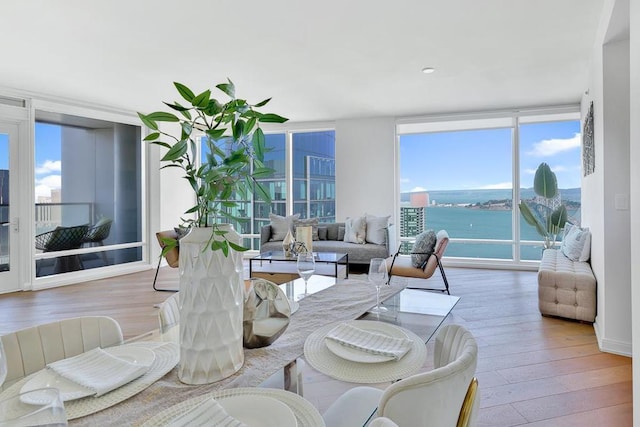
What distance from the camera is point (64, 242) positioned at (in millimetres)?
5605

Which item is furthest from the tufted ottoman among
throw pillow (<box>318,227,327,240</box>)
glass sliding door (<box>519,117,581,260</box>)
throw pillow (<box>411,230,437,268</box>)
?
throw pillow (<box>318,227,327,240</box>)

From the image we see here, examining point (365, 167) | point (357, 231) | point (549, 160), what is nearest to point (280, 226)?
point (357, 231)

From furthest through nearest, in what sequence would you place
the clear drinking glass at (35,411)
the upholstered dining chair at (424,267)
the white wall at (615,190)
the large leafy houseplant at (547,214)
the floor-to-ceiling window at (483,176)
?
the floor-to-ceiling window at (483,176)
the large leafy houseplant at (547,214)
the upholstered dining chair at (424,267)
the white wall at (615,190)
the clear drinking glass at (35,411)

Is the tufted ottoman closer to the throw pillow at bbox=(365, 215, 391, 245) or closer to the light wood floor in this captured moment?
the light wood floor

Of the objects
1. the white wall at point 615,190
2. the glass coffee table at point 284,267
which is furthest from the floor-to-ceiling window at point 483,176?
the white wall at point 615,190

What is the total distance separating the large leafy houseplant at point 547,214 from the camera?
539cm

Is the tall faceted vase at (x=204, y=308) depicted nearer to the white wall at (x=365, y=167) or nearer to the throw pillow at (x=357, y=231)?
the throw pillow at (x=357, y=231)

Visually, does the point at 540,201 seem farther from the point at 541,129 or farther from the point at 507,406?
the point at 507,406

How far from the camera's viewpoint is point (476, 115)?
248 inches

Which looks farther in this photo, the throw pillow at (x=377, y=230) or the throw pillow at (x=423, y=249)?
the throw pillow at (x=377, y=230)

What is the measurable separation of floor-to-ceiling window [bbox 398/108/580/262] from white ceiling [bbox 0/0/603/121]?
Result: 2.61ft

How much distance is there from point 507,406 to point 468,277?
3.57 m

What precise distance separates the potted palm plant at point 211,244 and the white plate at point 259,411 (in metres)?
0.15

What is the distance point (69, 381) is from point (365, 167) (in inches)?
248
